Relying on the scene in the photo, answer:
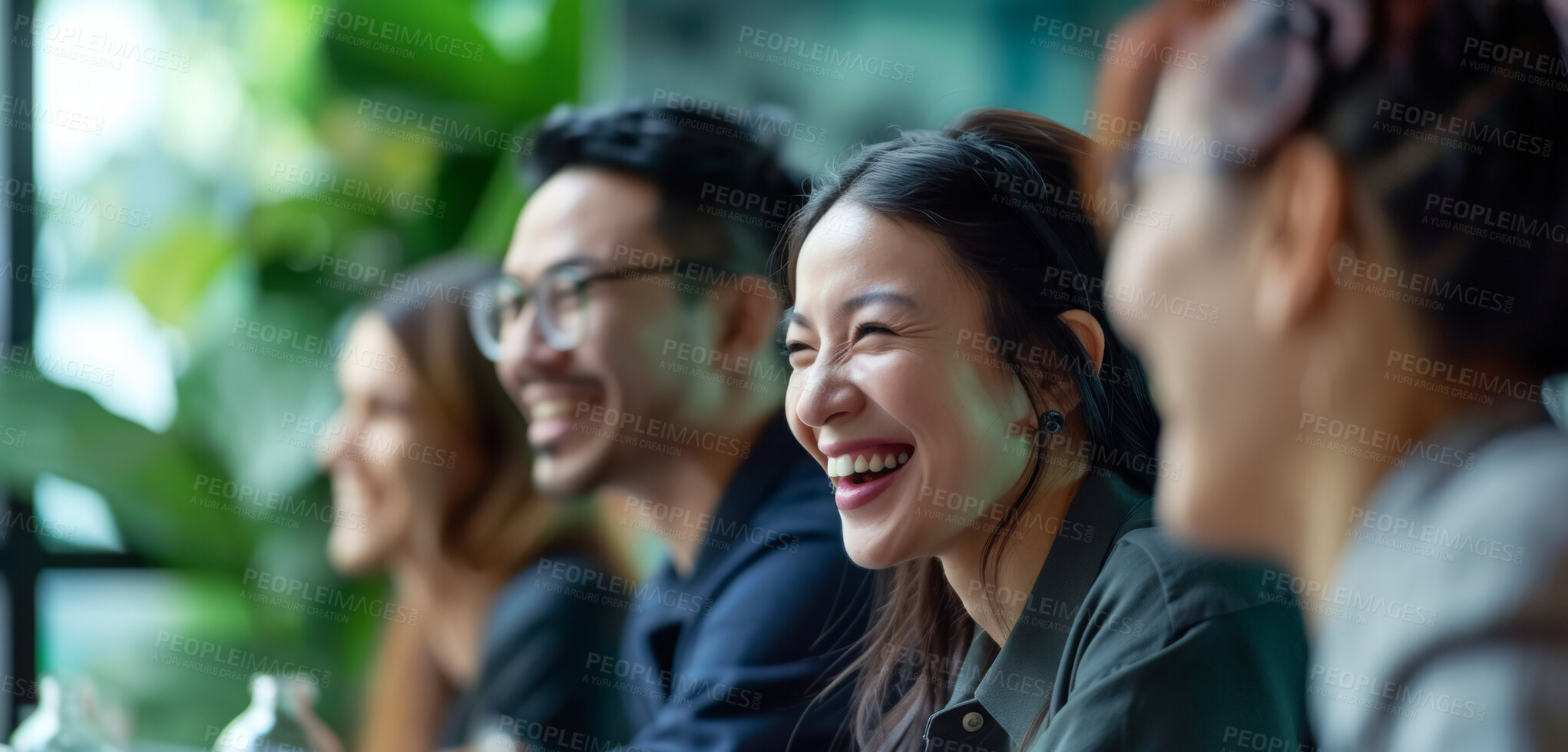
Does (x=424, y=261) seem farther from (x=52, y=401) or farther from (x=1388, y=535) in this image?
(x=1388, y=535)

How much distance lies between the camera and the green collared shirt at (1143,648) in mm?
644

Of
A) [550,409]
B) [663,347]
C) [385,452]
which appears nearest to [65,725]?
[385,452]

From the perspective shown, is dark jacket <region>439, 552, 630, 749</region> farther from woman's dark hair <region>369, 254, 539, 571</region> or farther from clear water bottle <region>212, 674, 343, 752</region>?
clear water bottle <region>212, 674, 343, 752</region>

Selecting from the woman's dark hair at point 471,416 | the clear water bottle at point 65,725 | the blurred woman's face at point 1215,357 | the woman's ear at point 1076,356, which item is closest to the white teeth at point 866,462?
the woman's ear at point 1076,356

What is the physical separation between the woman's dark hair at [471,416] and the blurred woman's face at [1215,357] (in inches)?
42.3

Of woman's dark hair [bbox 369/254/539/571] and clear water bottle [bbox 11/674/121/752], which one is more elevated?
woman's dark hair [bbox 369/254/539/571]

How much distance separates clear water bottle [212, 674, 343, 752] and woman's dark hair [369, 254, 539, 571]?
33 centimetres

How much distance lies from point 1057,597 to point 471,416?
97 centimetres

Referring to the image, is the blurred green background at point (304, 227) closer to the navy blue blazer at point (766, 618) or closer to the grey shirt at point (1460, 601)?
the navy blue blazer at point (766, 618)

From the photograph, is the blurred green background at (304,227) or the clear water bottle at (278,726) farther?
the blurred green background at (304,227)

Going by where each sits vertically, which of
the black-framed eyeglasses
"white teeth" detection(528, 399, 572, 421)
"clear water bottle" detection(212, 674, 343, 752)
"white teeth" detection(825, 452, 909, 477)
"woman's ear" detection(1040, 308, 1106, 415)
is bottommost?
"clear water bottle" detection(212, 674, 343, 752)

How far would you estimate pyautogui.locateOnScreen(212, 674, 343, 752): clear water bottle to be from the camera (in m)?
1.21

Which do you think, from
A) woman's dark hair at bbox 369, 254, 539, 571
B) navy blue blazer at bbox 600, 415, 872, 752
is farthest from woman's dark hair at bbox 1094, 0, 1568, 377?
woman's dark hair at bbox 369, 254, 539, 571

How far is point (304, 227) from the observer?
2002 millimetres
